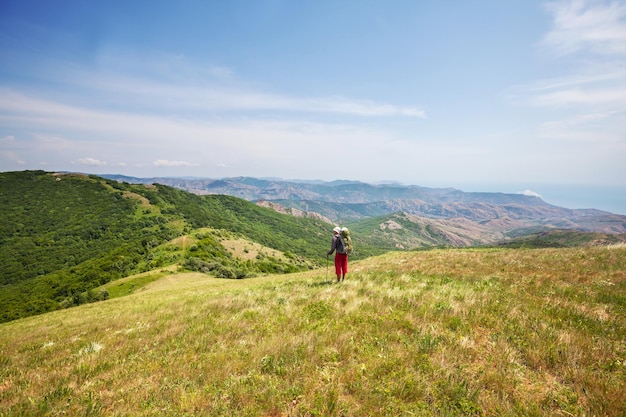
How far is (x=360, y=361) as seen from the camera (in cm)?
629

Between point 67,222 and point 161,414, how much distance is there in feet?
855

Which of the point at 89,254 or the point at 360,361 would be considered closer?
the point at 360,361

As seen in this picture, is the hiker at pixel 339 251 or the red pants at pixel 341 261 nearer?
the hiker at pixel 339 251

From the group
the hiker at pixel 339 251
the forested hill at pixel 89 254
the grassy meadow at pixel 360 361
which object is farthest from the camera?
the forested hill at pixel 89 254

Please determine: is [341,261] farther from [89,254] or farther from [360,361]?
[89,254]

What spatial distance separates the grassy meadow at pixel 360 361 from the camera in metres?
4.95

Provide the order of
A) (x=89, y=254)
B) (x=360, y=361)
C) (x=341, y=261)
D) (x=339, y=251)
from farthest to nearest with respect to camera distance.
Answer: (x=89, y=254)
(x=341, y=261)
(x=339, y=251)
(x=360, y=361)

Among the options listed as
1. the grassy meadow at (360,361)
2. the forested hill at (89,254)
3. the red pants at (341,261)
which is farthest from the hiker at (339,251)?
the forested hill at (89,254)

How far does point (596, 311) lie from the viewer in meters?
8.27

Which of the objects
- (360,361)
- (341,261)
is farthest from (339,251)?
(360,361)

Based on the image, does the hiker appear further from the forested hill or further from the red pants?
the forested hill

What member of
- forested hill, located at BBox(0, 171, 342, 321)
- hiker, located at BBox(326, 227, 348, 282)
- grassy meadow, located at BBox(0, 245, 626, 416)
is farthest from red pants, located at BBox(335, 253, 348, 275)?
forested hill, located at BBox(0, 171, 342, 321)

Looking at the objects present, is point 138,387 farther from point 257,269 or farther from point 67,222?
point 67,222

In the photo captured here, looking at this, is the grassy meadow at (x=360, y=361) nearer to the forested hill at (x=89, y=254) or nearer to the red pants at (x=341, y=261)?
the red pants at (x=341, y=261)
